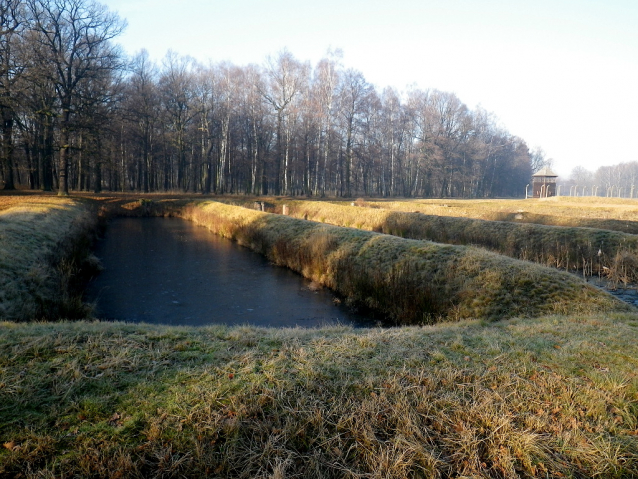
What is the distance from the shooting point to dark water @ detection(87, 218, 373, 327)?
945 cm

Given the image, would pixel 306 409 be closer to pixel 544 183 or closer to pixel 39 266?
pixel 39 266

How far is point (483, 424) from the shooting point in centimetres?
309

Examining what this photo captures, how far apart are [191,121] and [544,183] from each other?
45139 millimetres

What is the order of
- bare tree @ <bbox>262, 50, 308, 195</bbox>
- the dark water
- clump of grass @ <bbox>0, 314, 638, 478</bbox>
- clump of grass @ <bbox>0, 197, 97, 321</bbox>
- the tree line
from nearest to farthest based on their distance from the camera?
clump of grass @ <bbox>0, 314, 638, 478</bbox> → clump of grass @ <bbox>0, 197, 97, 321</bbox> → the dark water → bare tree @ <bbox>262, 50, 308, 195</bbox> → the tree line

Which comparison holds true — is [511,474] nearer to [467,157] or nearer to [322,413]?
[322,413]

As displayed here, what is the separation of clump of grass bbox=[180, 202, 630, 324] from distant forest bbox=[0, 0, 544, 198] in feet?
67.5

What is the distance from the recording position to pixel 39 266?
8789 mm

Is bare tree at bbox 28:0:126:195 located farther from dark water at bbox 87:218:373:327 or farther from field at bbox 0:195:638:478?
field at bbox 0:195:638:478

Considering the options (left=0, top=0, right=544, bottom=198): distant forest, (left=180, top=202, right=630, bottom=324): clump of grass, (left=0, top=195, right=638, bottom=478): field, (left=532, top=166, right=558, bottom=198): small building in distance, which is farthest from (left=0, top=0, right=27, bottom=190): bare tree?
(left=532, top=166, right=558, bottom=198): small building in distance

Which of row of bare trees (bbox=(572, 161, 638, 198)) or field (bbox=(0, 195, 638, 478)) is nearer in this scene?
field (bbox=(0, 195, 638, 478))

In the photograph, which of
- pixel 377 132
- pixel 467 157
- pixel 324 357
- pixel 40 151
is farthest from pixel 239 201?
pixel 467 157

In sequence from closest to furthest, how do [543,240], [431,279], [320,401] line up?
1. [320,401]
2. [431,279]
3. [543,240]

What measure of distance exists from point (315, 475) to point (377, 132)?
48.7 metres

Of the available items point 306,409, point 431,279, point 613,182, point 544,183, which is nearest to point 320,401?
point 306,409
